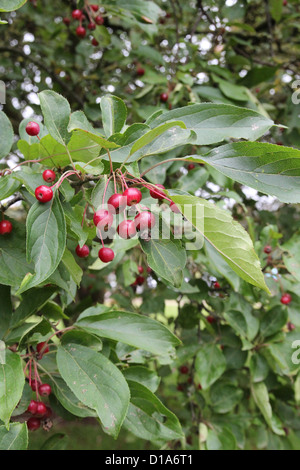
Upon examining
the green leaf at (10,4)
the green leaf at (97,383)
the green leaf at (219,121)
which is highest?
the green leaf at (10,4)

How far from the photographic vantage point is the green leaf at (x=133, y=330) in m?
1.41

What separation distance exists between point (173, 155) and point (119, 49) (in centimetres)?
180

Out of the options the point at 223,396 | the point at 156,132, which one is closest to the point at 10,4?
the point at 156,132

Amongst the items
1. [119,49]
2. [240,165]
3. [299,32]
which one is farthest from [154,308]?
[299,32]

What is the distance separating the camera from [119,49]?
3.57m

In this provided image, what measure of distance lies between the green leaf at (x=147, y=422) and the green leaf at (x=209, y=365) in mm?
738

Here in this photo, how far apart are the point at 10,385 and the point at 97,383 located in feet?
0.84

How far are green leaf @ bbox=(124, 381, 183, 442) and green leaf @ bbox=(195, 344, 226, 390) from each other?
2.42 feet

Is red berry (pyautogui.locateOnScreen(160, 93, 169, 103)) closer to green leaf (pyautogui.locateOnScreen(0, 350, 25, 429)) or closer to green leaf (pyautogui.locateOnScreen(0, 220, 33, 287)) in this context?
green leaf (pyautogui.locateOnScreen(0, 220, 33, 287))

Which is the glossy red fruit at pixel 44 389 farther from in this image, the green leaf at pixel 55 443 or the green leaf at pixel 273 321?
the green leaf at pixel 273 321

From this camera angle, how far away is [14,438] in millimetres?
1247

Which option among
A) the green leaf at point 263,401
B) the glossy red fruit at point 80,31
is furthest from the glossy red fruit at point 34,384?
the glossy red fruit at point 80,31

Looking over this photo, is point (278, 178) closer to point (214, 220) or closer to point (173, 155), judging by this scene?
point (214, 220)
